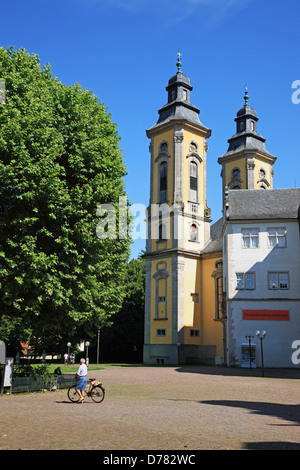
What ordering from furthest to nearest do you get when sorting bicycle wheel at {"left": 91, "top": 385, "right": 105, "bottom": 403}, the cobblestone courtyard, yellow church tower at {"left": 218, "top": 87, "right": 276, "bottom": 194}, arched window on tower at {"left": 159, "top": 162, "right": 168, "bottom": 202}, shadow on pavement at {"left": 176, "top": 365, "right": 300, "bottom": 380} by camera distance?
1. yellow church tower at {"left": 218, "top": 87, "right": 276, "bottom": 194}
2. arched window on tower at {"left": 159, "top": 162, "right": 168, "bottom": 202}
3. shadow on pavement at {"left": 176, "top": 365, "right": 300, "bottom": 380}
4. bicycle wheel at {"left": 91, "top": 385, "right": 105, "bottom": 403}
5. the cobblestone courtyard

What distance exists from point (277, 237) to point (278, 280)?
416 cm

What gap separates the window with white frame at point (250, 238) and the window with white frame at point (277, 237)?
1.32 m

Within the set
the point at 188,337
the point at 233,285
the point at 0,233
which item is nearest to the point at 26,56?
the point at 0,233

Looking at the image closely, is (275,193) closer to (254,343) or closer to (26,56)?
(254,343)

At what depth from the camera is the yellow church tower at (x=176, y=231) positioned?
5512 cm

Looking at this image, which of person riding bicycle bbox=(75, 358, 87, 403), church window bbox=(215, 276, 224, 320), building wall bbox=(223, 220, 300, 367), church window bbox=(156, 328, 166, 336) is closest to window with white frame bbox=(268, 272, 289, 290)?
building wall bbox=(223, 220, 300, 367)

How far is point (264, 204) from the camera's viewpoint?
46.7 metres

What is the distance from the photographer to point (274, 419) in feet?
43.5

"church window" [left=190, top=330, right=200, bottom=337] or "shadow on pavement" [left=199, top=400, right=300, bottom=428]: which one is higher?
"church window" [left=190, top=330, right=200, bottom=337]

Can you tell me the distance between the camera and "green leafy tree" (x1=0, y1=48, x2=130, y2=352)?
19547 mm

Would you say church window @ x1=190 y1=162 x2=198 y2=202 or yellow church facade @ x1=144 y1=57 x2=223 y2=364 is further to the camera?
church window @ x1=190 y1=162 x2=198 y2=202

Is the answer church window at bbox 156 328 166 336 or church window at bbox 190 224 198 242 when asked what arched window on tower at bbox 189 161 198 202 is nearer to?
church window at bbox 190 224 198 242

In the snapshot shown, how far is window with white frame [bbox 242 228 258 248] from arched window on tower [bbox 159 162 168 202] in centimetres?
1648
